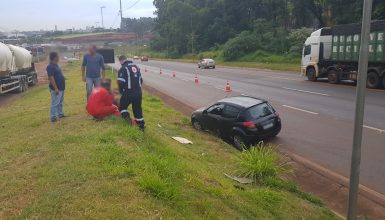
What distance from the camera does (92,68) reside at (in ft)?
37.4

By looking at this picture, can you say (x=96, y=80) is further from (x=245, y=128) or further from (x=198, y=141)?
(x=245, y=128)

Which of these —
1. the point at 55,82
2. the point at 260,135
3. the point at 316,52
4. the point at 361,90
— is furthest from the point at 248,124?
the point at 316,52

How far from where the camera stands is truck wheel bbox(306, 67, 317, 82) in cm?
2731

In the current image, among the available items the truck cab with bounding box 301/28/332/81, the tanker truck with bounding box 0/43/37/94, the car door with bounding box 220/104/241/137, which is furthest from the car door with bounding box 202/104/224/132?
the truck cab with bounding box 301/28/332/81

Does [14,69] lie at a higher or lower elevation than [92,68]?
lower

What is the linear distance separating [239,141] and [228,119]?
75cm

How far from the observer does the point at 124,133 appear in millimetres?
8547

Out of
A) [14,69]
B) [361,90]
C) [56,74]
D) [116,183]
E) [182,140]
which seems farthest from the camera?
[14,69]

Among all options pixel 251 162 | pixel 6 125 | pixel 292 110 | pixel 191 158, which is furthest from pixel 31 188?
pixel 292 110

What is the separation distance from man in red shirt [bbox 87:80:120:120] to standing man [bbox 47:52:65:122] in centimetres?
119

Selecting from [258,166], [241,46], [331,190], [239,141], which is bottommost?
[331,190]

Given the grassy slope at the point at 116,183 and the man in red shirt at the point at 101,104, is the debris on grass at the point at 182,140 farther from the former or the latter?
the man in red shirt at the point at 101,104

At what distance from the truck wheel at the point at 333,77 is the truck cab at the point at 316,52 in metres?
0.98

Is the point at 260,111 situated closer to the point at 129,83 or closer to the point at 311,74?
the point at 129,83
